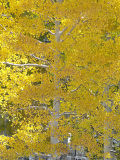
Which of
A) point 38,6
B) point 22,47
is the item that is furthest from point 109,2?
point 22,47

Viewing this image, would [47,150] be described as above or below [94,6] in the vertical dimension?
below

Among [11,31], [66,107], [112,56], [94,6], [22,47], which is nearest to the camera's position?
[94,6]

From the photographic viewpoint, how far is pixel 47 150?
8.14 meters

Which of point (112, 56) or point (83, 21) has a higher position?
point (83, 21)

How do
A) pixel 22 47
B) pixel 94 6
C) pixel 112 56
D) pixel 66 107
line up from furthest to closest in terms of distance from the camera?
pixel 66 107 → pixel 112 56 → pixel 22 47 → pixel 94 6

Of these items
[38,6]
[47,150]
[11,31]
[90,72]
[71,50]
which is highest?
[38,6]

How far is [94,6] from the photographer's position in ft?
23.1

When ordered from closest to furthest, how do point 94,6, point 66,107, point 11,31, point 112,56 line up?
point 94,6, point 112,56, point 11,31, point 66,107

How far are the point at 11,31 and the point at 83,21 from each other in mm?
2427

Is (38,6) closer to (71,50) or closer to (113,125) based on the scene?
(71,50)

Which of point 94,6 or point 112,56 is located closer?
point 94,6

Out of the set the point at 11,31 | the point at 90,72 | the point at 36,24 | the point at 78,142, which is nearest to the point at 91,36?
the point at 90,72

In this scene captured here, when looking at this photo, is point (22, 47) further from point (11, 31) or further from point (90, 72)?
point (90, 72)

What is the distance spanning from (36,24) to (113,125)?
3680 millimetres
